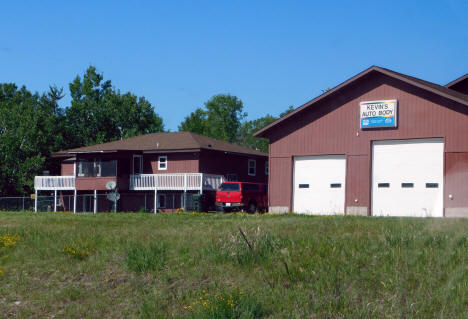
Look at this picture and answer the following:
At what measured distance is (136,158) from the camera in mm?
43344

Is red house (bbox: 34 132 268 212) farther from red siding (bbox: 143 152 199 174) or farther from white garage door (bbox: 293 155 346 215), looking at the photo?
white garage door (bbox: 293 155 346 215)

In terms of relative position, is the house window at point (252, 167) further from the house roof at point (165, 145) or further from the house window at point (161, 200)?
the house window at point (161, 200)

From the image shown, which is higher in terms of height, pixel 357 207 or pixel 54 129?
pixel 54 129

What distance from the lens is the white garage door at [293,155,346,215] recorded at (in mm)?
27688

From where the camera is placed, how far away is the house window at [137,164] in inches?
1699

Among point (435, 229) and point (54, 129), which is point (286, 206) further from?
point (54, 129)

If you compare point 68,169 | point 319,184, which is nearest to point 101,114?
point 68,169

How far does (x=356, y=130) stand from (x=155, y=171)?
19.2 m

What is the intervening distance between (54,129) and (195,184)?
2504 centimetres

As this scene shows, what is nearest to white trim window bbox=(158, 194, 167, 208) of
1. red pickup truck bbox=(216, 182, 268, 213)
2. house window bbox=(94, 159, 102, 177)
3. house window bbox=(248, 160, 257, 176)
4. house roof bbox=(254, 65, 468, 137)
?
house window bbox=(94, 159, 102, 177)

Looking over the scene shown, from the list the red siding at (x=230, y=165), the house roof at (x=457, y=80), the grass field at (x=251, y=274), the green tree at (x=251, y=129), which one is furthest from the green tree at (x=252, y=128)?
the grass field at (x=251, y=274)

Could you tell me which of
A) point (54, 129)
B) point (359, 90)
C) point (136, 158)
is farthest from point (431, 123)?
point (54, 129)

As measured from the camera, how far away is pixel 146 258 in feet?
40.9

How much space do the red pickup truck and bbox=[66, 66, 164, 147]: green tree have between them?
31242mm
